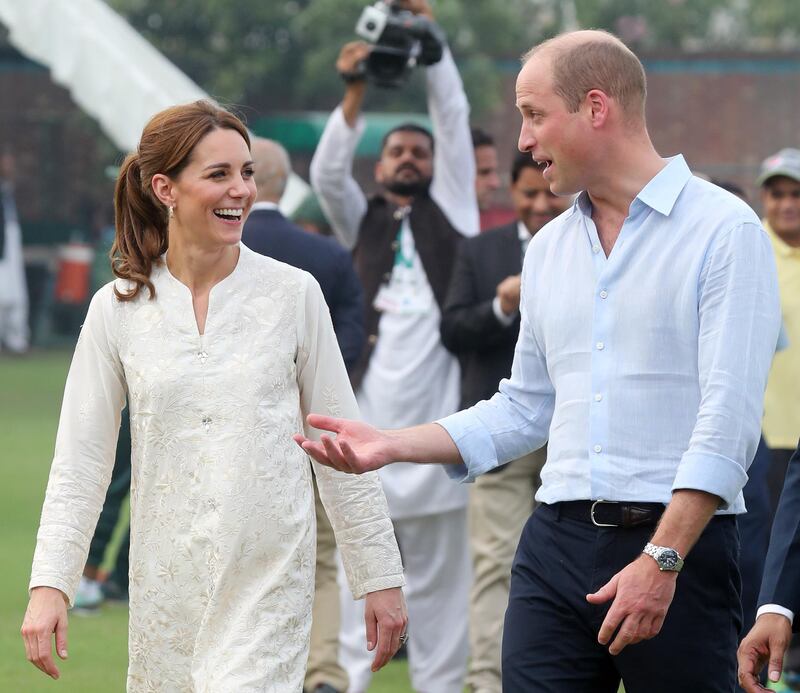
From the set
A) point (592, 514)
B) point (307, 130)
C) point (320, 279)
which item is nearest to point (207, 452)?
point (592, 514)

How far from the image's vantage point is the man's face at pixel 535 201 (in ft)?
23.2

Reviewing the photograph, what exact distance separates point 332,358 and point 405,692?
11.3 ft

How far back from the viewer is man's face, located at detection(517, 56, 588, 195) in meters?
3.84

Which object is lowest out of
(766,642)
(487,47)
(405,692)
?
(405,692)

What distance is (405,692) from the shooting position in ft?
24.6

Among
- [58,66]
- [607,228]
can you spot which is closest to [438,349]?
[607,228]

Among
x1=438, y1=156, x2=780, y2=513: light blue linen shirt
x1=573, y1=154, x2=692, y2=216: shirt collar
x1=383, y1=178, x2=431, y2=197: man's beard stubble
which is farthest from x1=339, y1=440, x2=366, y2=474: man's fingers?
x1=383, y1=178, x2=431, y2=197: man's beard stubble

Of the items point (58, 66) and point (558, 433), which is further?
point (58, 66)

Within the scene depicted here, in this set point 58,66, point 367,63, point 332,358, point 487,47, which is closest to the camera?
point 332,358

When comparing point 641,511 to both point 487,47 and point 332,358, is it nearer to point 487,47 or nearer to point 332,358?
point 332,358

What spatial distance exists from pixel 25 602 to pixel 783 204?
441cm

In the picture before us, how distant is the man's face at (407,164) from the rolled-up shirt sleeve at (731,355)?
420cm

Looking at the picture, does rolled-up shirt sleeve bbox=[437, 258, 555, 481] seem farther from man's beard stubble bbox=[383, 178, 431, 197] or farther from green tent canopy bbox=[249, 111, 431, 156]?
green tent canopy bbox=[249, 111, 431, 156]

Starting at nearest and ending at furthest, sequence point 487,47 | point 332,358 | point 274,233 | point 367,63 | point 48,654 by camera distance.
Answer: point 48,654 → point 332,358 → point 274,233 → point 367,63 → point 487,47
